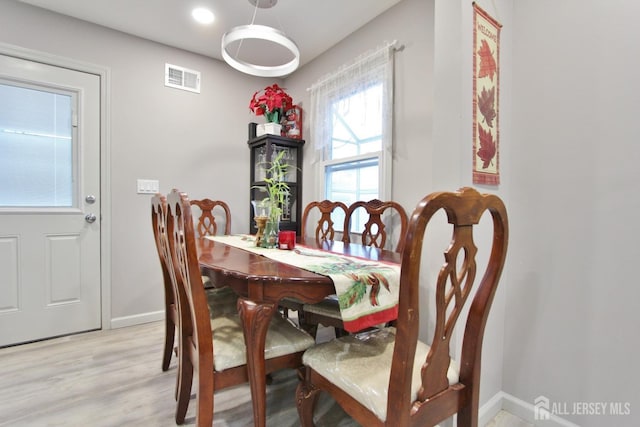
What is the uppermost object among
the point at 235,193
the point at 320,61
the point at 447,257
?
the point at 320,61

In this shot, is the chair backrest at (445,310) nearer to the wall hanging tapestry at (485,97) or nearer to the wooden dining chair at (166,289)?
the wall hanging tapestry at (485,97)

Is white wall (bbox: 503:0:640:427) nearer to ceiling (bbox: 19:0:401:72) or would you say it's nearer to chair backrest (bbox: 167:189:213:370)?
ceiling (bbox: 19:0:401:72)

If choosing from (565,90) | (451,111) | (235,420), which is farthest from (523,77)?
(235,420)

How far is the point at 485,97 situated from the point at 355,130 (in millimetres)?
1215

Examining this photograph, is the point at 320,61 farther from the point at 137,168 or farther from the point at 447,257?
the point at 447,257

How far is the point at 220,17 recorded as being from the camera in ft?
7.67

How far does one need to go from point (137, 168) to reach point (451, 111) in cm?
258

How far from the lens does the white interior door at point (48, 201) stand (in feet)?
7.18

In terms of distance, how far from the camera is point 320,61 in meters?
2.91

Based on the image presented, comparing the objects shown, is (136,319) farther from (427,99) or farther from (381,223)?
Result: (427,99)

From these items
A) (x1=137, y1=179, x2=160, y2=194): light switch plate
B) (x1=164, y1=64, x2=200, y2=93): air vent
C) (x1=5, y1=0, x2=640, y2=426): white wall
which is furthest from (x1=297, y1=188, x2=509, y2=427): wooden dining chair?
(x1=164, y1=64, x2=200, y2=93): air vent

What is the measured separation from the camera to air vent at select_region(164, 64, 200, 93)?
2.76 metres

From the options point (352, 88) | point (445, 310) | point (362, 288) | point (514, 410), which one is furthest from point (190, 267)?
point (352, 88)

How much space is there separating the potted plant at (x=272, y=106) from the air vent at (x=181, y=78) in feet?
1.81
